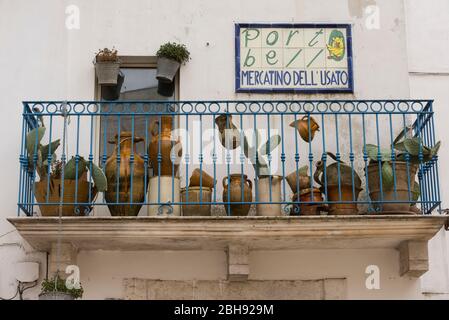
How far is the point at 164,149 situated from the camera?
9.19 metres

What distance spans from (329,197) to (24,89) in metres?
3.04

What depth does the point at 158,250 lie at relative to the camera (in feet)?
30.3

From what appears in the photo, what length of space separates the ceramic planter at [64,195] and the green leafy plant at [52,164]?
67 millimetres

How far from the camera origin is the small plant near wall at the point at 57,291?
8273mm

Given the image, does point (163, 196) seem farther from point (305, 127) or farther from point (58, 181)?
point (305, 127)

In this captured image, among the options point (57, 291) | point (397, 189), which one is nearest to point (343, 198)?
point (397, 189)

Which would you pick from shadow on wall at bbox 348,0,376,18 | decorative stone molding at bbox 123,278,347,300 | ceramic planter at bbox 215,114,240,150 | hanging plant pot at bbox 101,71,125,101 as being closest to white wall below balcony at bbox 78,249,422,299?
decorative stone molding at bbox 123,278,347,300

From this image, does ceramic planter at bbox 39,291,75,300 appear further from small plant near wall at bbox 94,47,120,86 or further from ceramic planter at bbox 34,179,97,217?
small plant near wall at bbox 94,47,120,86

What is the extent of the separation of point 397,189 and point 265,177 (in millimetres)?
1145

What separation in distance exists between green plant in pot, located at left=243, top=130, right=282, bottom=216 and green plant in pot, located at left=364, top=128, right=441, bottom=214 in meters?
0.81

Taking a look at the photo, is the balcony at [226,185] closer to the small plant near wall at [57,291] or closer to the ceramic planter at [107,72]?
the ceramic planter at [107,72]

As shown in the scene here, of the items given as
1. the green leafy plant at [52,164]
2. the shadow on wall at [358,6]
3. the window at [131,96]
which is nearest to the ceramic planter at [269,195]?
the window at [131,96]
